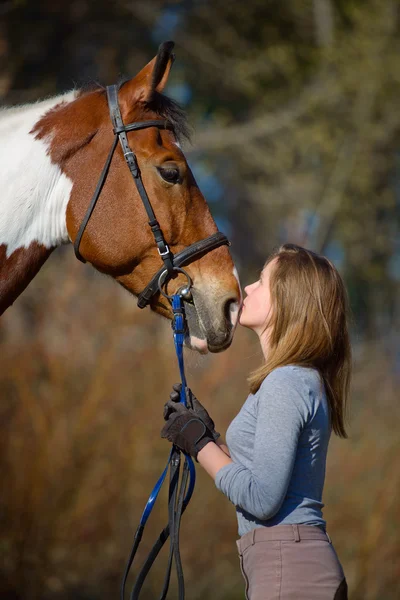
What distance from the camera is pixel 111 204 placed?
2.77m

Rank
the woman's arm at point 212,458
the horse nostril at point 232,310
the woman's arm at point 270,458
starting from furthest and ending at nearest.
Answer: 1. the horse nostril at point 232,310
2. the woman's arm at point 212,458
3. the woman's arm at point 270,458

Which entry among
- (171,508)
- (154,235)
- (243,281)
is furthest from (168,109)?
(243,281)

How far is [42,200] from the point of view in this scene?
2.74 meters

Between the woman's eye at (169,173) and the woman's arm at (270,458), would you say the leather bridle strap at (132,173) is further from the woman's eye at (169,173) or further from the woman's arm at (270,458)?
the woman's arm at (270,458)

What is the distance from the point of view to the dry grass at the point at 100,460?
574cm

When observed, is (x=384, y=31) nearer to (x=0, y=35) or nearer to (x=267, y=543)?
(x=0, y=35)

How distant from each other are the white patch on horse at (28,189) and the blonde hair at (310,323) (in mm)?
907

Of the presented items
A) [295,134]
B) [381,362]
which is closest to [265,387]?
[381,362]

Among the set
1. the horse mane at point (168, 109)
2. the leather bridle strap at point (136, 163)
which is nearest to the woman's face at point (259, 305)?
the leather bridle strap at point (136, 163)

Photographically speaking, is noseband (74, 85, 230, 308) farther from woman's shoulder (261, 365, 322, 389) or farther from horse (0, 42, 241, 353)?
woman's shoulder (261, 365, 322, 389)

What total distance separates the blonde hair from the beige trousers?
1.41ft

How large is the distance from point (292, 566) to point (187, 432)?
0.51 m

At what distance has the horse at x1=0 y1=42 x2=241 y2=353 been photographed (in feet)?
8.84

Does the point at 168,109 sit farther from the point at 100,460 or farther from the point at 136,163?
the point at 100,460
